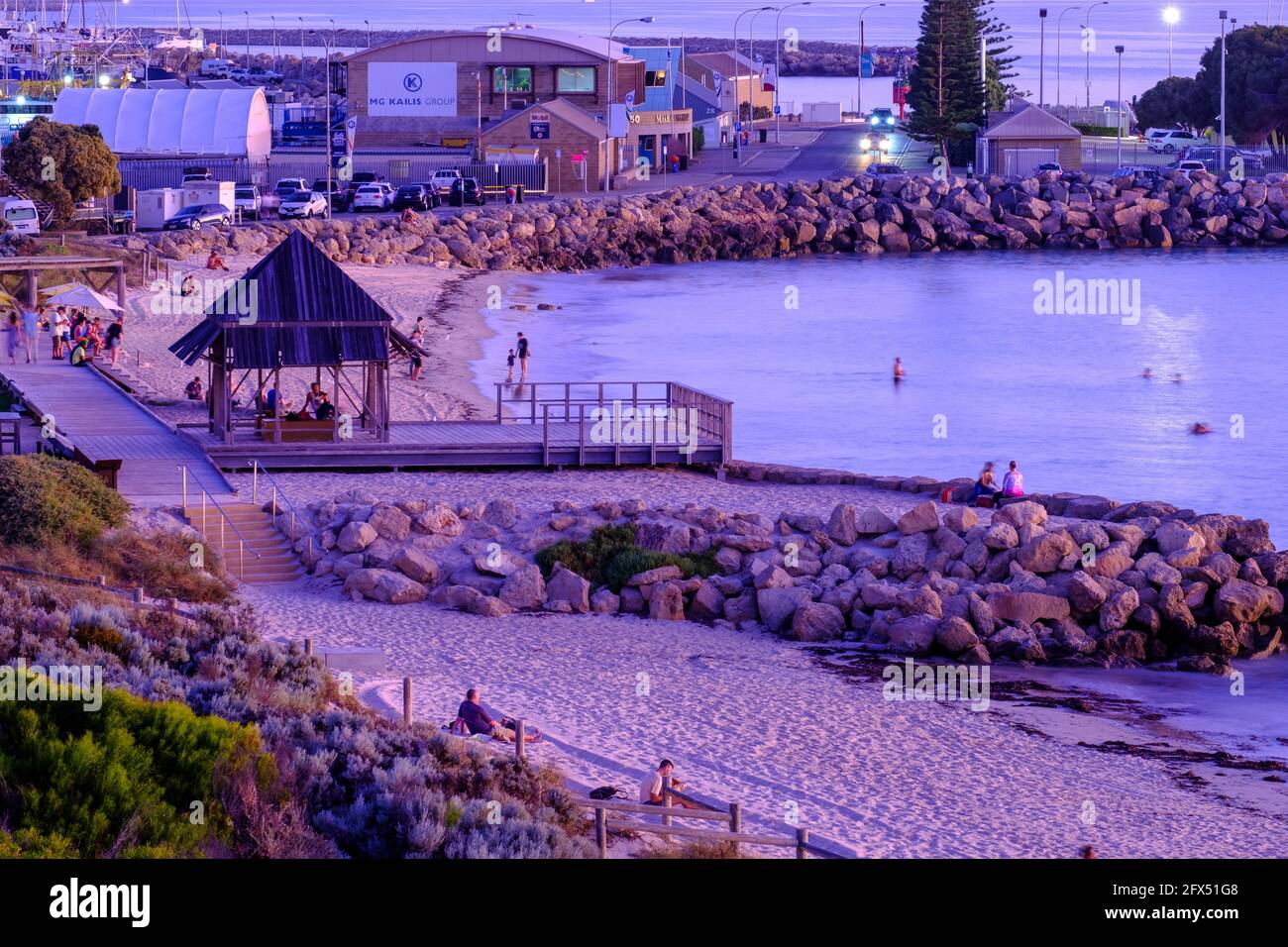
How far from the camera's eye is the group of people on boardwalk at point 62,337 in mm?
30875

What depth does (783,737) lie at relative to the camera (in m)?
16.4

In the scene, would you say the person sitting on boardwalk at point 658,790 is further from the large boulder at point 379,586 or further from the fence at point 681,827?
the large boulder at point 379,586

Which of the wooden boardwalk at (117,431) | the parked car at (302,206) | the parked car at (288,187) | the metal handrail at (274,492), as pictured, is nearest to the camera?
the metal handrail at (274,492)

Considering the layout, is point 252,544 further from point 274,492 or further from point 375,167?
point 375,167

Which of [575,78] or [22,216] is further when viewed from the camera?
[575,78]

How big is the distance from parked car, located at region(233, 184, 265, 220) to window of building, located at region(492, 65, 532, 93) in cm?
1562

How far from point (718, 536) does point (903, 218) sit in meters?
51.6

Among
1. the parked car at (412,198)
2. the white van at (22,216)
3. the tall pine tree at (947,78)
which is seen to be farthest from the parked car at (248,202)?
the tall pine tree at (947,78)

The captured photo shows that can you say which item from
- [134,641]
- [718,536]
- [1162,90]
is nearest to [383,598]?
[718,536]

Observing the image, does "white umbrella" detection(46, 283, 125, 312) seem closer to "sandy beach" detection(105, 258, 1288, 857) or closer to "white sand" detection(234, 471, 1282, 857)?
"sandy beach" detection(105, 258, 1288, 857)

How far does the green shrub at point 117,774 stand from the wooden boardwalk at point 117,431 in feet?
33.9

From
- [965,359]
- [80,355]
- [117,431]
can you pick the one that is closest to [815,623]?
[117,431]

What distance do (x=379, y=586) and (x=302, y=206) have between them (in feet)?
131

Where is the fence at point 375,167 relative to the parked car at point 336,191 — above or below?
above
